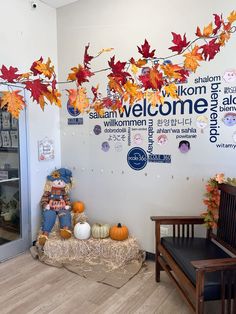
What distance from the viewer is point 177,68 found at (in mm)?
921

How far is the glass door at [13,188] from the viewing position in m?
3.00

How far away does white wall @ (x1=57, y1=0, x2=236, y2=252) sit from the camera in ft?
8.21

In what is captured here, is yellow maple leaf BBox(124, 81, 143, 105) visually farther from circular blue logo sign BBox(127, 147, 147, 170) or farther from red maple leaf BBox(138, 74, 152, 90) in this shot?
circular blue logo sign BBox(127, 147, 147, 170)

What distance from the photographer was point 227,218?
7.06 feet

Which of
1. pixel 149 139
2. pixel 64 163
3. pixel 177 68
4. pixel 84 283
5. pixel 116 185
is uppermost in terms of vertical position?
pixel 177 68

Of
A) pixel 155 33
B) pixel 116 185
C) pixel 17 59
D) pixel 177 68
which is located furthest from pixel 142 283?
pixel 17 59

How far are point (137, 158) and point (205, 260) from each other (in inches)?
57.0

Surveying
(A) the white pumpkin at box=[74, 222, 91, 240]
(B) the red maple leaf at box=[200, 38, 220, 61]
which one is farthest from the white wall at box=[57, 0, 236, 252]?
(B) the red maple leaf at box=[200, 38, 220, 61]

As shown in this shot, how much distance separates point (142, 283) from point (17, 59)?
277cm

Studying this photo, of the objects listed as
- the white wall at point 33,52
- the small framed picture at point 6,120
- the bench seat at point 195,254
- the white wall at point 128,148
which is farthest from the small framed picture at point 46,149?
the bench seat at point 195,254

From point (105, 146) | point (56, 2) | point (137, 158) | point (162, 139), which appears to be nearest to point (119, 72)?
point (162, 139)

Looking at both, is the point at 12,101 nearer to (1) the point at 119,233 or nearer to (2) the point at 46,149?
(1) the point at 119,233

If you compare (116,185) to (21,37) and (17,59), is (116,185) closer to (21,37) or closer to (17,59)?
(17,59)

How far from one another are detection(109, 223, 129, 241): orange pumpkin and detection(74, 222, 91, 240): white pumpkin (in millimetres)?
271
